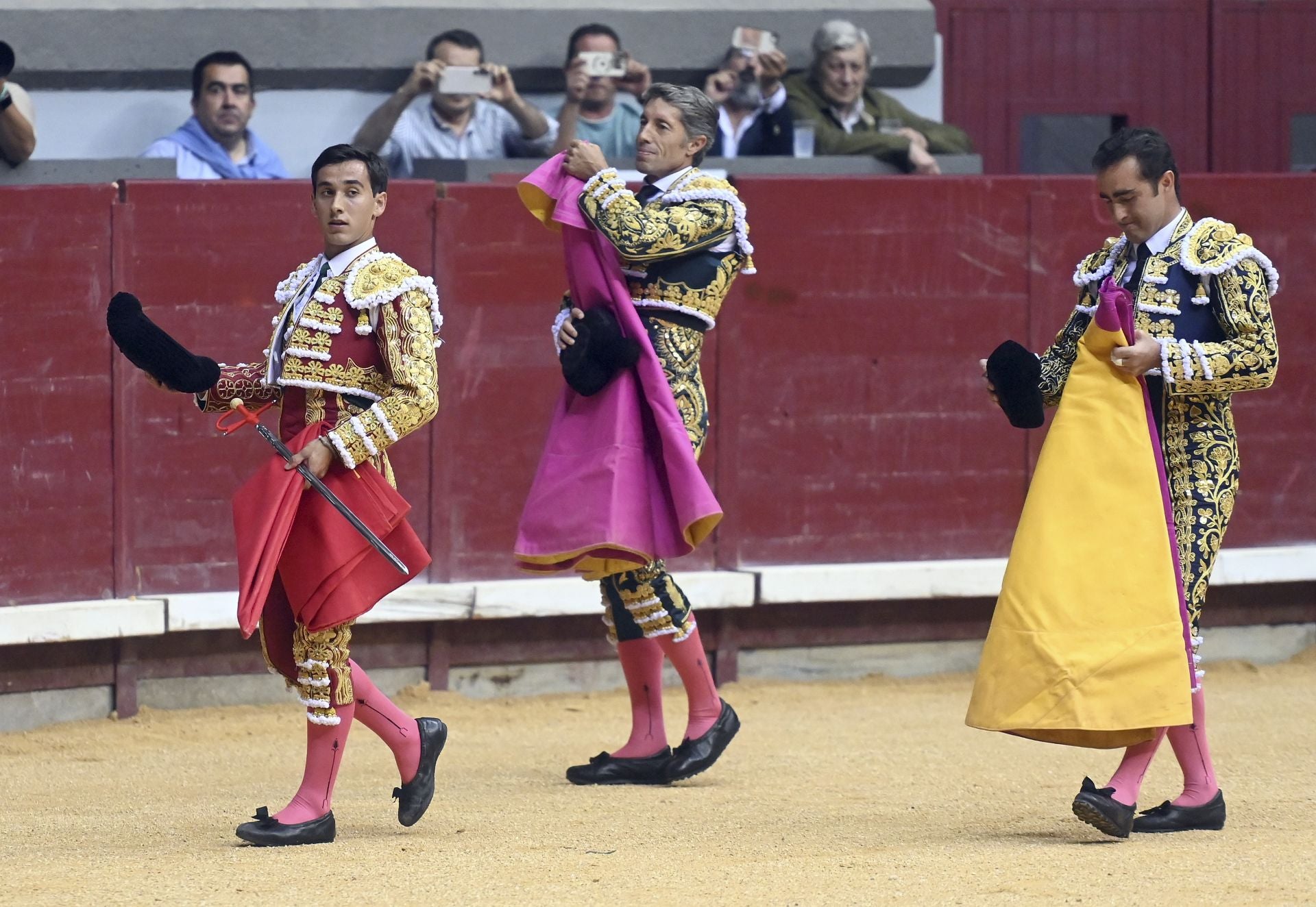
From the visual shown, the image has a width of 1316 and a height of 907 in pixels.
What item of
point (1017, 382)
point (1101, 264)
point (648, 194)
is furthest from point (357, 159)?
point (1101, 264)

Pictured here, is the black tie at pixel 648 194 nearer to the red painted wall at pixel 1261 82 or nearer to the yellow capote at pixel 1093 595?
the yellow capote at pixel 1093 595

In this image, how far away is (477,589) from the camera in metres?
6.90

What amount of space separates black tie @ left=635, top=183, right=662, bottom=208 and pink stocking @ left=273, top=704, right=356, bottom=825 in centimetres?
146

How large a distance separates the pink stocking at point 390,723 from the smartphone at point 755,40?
433cm

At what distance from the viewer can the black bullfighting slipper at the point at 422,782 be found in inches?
189

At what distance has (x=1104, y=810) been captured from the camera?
15.1 feet

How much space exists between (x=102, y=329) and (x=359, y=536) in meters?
2.18

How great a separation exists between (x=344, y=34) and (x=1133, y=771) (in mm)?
5193

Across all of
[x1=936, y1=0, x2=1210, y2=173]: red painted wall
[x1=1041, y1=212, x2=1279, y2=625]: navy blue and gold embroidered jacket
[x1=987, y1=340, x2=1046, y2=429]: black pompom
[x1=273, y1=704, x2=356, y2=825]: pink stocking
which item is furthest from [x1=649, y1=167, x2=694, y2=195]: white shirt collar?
[x1=936, y1=0, x2=1210, y2=173]: red painted wall

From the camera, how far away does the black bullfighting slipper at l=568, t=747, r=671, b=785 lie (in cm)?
558

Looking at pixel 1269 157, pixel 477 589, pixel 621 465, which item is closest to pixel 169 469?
pixel 477 589

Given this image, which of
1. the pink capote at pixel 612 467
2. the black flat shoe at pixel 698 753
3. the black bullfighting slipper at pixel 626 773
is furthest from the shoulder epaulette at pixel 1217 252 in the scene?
the black bullfighting slipper at pixel 626 773

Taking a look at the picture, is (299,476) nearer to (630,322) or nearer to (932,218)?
(630,322)

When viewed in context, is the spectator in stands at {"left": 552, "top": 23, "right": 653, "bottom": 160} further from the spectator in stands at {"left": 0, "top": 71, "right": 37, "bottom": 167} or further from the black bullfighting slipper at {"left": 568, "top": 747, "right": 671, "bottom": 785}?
the black bullfighting slipper at {"left": 568, "top": 747, "right": 671, "bottom": 785}
